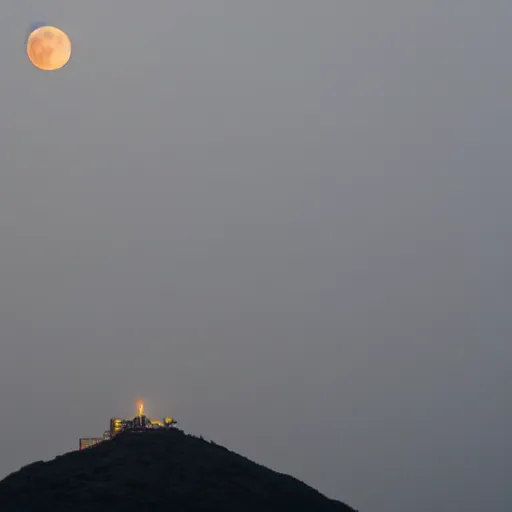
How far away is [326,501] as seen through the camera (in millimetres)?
136250

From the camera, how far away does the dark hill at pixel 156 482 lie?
117 metres

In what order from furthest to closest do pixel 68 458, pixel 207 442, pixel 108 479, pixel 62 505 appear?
1. pixel 207 442
2. pixel 68 458
3. pixel 108 479
4. pixel 62 505

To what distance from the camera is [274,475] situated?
138750 millimetres

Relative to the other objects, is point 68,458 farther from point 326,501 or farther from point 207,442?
point 326,501

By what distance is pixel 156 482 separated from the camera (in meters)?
123

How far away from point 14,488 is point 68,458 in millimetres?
12168

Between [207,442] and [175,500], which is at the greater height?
[207,442]

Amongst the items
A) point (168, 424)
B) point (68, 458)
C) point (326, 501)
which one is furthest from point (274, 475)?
point (68, 458)

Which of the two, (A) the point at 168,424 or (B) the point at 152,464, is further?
(A) the point at 168,424

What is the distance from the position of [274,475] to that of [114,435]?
75.3ft

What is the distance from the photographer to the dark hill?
117250 millimetres

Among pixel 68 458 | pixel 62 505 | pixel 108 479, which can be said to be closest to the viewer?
pixel 62 505

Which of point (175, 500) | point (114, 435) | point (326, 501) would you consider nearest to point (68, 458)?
point (114, 435)

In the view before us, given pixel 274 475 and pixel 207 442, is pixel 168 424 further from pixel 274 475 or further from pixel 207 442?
pixel 274 475
